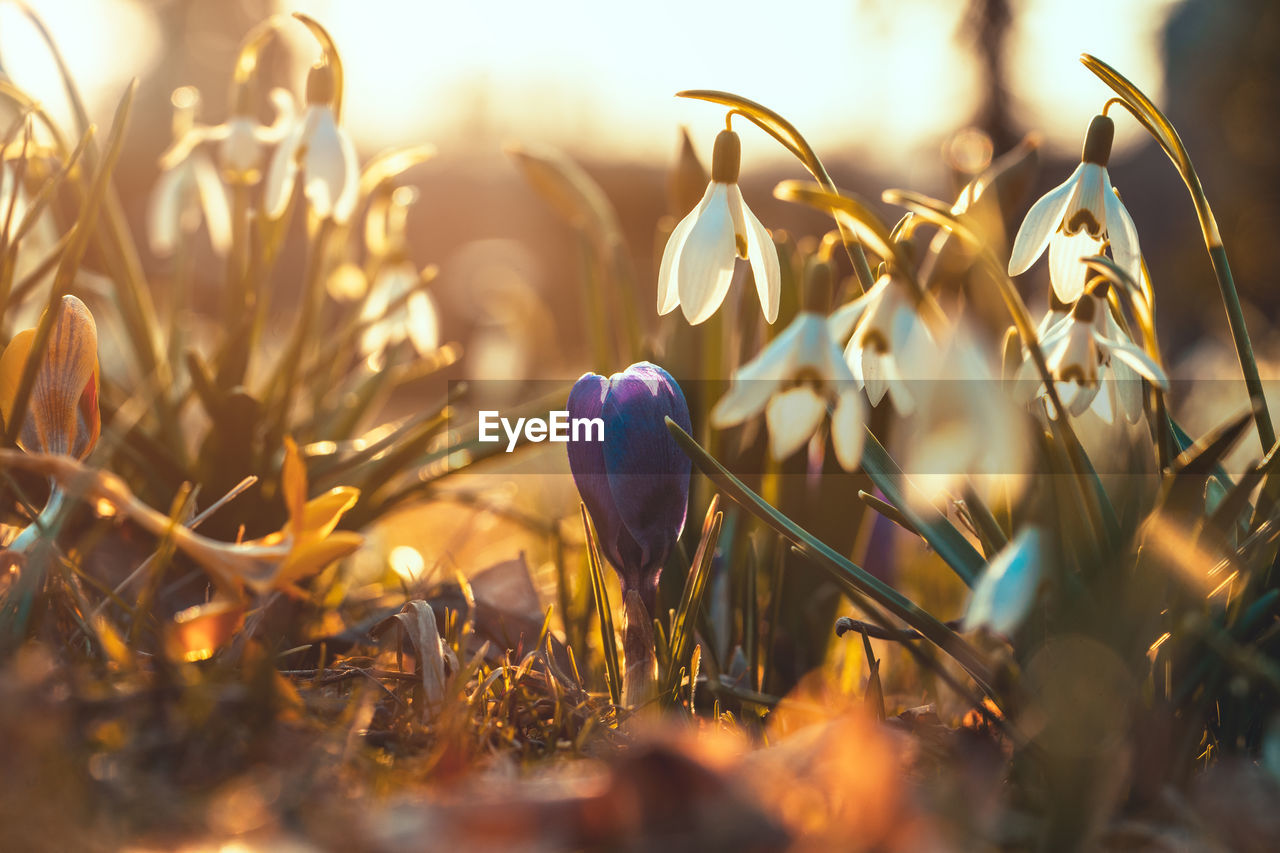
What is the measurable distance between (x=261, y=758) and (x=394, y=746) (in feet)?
0.50

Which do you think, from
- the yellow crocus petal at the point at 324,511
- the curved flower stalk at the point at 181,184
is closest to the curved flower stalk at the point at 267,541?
the yellow crocus petal at the point at 324,511

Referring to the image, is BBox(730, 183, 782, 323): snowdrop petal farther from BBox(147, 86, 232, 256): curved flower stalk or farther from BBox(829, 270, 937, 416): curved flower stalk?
BBox(147, 86, 232, 256): curved flower stalk

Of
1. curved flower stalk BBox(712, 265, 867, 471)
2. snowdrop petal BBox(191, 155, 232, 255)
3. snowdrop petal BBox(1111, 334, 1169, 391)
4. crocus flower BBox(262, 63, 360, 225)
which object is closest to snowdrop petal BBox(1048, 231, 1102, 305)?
snowdrop petal BBox(1111, 334, 1169, 391)

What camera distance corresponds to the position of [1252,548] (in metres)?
0.86

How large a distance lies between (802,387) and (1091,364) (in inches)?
11.8

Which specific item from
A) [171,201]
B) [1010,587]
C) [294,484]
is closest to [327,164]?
[171,201]

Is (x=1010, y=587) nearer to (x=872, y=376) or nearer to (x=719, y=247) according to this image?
(x=872, y=376)

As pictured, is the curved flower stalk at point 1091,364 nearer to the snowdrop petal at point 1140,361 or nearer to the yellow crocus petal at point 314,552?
the snowdrop petal at point 1140,361

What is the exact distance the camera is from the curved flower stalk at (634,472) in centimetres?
97

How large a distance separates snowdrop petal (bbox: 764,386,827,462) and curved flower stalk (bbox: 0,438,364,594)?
34 centimetres

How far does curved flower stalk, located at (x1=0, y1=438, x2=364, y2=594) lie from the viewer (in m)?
0.77

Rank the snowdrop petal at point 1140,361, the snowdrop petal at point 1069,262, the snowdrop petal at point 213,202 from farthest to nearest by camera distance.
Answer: the snowdrop petal at point 213,202 → the snowdrop petal at point 1069,262 → the snowdrop petal at point 1140,361

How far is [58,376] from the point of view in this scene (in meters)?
0.98

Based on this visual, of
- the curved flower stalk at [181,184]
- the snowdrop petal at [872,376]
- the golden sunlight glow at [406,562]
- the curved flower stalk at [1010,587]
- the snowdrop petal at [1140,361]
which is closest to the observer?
the curved flower stalk at [1010,587]
